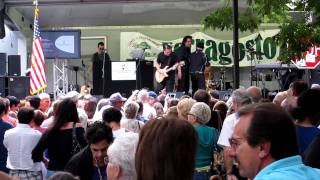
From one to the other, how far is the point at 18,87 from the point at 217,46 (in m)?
9.76

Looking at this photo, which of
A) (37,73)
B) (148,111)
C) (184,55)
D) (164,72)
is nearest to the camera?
(148,111)

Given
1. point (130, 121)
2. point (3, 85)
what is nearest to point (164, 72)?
point (3, 85)

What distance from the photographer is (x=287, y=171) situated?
2.80 m

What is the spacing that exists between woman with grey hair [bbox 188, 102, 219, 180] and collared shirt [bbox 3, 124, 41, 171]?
1964 millimetres

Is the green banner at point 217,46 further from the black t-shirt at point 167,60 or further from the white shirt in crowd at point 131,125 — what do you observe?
the white shirt in crowd at point 131,125

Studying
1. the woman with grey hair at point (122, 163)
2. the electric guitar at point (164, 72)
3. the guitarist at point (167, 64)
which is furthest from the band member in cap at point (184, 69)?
the woman with grey hair at point (122, 163)

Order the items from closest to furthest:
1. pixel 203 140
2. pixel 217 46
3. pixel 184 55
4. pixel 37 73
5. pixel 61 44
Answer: pixel 203 140
pixel 37 73
pixel 184 55
pixel 61 44
pixel 217 46

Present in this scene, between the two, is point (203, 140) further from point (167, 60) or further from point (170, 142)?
point (167, 60)

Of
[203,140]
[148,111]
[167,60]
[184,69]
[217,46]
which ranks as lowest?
[203,140]

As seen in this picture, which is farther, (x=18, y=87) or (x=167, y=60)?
(x=167, y=60)

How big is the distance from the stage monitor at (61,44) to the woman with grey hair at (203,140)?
44.2 ft

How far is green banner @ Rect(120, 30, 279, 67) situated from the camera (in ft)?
79.7

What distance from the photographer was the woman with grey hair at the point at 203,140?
7.05m

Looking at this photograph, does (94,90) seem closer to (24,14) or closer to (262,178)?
(24,14)
